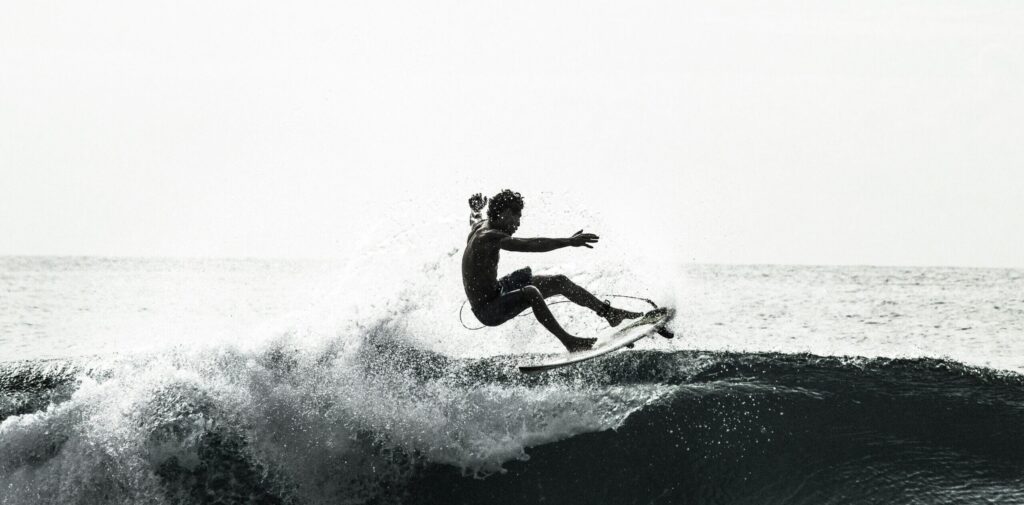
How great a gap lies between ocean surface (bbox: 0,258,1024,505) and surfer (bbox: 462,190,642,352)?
0.98 metres

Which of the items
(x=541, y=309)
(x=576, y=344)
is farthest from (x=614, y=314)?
(x=541, y=309)

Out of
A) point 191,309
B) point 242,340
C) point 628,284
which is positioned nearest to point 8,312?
point 191,309

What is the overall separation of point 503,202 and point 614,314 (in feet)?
5.66

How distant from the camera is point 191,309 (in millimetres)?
32688

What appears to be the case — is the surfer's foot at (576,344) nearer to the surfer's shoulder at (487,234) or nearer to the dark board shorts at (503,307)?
the dark board shorts at (503,307)

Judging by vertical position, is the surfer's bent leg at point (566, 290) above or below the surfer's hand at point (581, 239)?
Result: below

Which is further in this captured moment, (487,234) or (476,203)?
(476,203)

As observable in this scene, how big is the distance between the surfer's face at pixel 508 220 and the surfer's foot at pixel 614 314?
4.19ft

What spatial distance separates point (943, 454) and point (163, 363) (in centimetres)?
778

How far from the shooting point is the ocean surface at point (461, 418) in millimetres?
7613

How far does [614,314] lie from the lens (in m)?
8.43

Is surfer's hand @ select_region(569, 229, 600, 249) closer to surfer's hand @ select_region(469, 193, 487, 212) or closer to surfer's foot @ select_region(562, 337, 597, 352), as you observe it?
surfer's foot @ select_region(562, 337, 597, 352)

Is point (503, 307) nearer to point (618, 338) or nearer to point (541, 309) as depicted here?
point (541, 309)

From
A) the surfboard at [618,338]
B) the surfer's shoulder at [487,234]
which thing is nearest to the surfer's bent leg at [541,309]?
the surfboard at [618,338]
